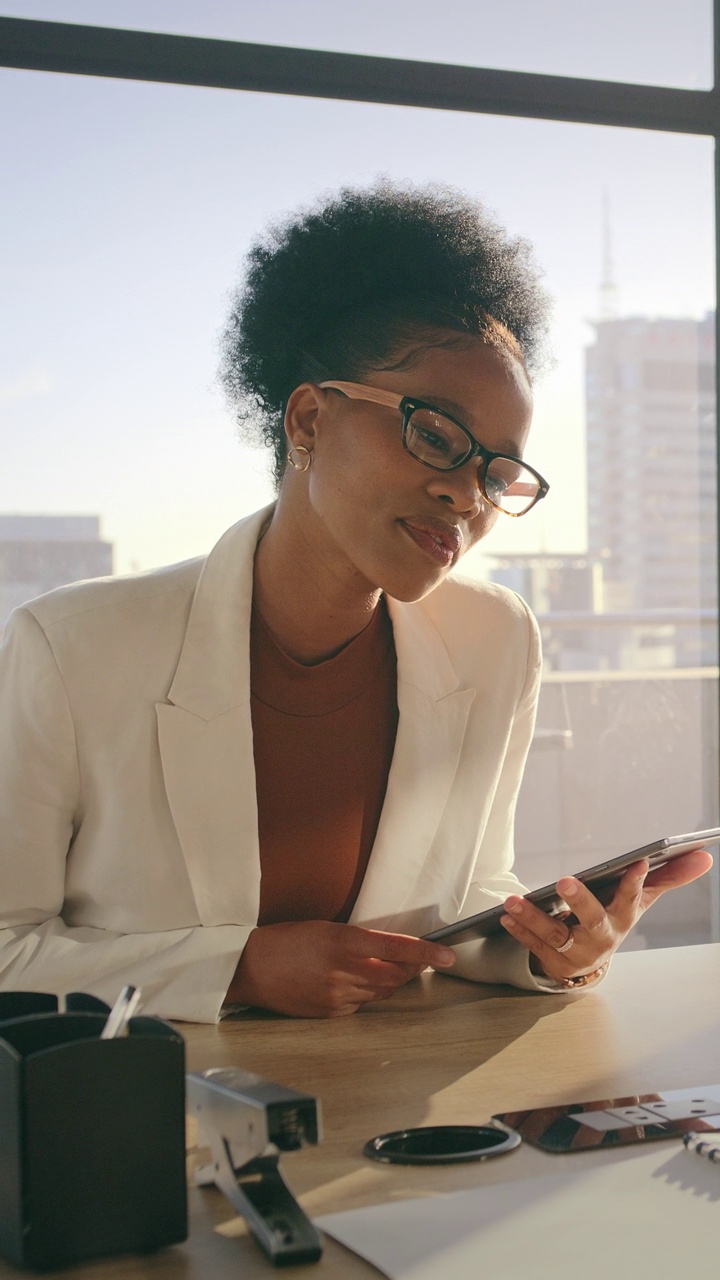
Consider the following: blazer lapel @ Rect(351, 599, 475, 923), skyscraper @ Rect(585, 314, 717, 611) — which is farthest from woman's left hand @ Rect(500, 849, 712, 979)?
skyscraper @ Rect(585, 314, 717, 611)

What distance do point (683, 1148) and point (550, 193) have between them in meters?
2.93

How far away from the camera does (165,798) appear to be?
1584 mm

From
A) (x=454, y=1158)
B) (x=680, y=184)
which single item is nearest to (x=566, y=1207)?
(x=454, y=1158)

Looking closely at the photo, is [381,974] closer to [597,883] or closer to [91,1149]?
[597,883]

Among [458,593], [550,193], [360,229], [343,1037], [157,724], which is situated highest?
[550,193]

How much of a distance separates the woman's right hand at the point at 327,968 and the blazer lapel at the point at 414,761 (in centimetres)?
29

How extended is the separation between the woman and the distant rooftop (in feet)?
4.22

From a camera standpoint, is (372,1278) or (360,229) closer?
(372,1278)

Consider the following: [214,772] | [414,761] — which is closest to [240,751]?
[214,772]

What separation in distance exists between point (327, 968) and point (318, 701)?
506 millimetres

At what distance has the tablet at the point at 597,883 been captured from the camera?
1260 millimetres

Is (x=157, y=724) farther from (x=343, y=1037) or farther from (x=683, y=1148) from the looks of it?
(x=683, y=1148)

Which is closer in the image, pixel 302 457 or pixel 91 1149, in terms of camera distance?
pixel 91 1149

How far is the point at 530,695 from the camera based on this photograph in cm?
193
